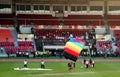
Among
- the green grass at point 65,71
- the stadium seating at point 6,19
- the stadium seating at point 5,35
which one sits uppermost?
the stadium seating at point 6,19

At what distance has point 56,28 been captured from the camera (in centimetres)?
7844

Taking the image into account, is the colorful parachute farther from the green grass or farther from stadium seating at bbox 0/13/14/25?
stadium seating at bbox 0/13/14/25

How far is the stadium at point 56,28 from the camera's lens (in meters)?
69.7

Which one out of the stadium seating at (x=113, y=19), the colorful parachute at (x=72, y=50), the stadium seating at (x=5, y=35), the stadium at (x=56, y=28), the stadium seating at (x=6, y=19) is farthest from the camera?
the stadium seating at (x=113, y=19)

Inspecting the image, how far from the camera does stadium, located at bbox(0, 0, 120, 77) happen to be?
69688mm

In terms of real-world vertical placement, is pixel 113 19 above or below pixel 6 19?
below

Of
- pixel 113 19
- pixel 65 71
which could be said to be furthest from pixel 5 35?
pixel 65 71

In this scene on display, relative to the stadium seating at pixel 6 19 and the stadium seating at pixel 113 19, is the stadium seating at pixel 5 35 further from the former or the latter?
the stadium seating at pixel 113 19

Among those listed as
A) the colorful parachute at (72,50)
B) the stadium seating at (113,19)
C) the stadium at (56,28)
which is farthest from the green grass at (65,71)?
the stadium seating at (113,19)

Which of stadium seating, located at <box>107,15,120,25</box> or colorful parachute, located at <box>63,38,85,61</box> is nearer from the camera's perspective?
colorful parachute, located at <box>63,38,85,61</box>

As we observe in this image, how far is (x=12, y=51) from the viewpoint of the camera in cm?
6944

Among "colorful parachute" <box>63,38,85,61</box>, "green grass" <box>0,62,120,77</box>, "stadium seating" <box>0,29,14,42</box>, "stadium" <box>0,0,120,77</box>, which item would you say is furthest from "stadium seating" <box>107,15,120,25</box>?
"colorful parachute" <box>63,38,85,61</box>

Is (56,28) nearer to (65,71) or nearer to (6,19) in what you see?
(6,19)

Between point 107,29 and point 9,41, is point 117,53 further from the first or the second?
point 9,41
